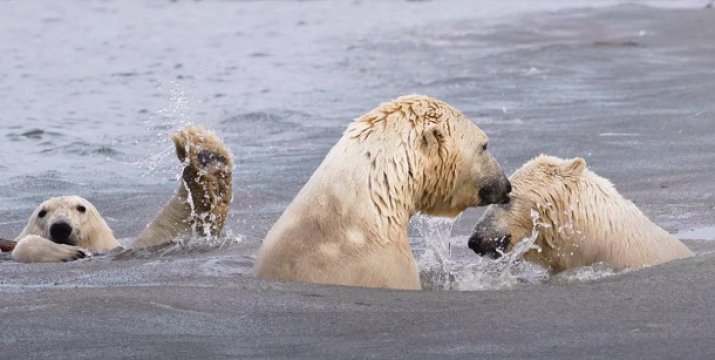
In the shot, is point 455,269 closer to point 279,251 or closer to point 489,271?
point 489,271

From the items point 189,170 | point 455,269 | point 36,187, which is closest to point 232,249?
point 189,170

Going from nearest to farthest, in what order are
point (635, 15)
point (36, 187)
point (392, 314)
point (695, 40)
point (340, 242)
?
point (392, 314) < point (340, 242) < point (36, 187) < point (695, 40) < point (635, 15)

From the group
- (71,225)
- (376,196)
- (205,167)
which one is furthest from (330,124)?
(376,196)

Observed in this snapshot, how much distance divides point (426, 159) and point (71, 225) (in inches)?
142

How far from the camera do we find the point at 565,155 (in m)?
12.7

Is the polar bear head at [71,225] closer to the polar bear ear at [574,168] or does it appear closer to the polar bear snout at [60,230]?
the polar bear snout at [60,230]

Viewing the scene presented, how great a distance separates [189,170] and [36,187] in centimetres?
404

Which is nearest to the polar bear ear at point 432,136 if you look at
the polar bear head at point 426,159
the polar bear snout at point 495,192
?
the polar bear head at point 426,159

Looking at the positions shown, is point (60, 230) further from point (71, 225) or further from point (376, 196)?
point (376, 196)

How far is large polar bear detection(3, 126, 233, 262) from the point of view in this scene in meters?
8.87

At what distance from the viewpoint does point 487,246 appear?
7.85 metres

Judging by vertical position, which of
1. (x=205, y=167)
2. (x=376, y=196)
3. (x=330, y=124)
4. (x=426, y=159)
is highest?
(x=426, y=159)

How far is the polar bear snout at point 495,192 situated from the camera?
737cm

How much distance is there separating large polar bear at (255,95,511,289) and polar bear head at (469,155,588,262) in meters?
0.73
